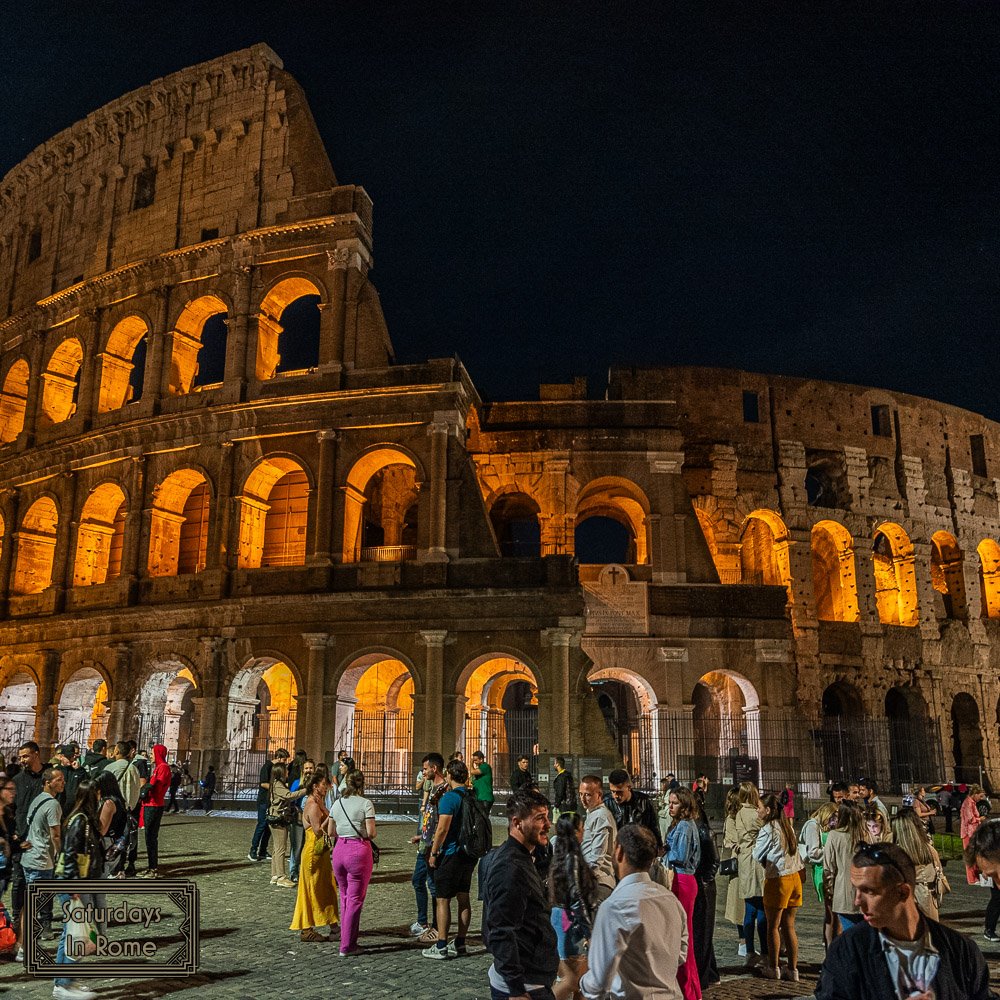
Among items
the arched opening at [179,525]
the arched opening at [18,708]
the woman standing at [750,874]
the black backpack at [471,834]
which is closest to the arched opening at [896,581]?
the arched opening at [179,525]

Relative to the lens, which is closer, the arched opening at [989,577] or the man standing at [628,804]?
the man standing at [628,804]

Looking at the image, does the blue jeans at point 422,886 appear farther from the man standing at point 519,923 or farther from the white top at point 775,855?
the man standing at point 519,923

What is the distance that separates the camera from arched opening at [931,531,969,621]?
28844mm

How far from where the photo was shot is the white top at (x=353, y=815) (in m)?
7.40

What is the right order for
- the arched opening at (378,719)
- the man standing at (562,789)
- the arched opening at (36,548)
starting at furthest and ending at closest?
the arched opening at (36,548)
the arched opening at (378,719)
the man standing at (562,789)

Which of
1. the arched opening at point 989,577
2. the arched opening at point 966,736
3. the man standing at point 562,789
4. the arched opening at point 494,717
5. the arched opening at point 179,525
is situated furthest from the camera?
the arched opening at point 989,577

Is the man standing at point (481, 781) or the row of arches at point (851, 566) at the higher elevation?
the row of arches at point (851, 566)

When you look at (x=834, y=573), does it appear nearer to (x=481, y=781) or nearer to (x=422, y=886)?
(x=481, y=781)

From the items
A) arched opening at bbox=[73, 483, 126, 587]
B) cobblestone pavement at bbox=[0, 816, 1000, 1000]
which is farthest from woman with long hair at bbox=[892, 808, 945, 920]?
arched opening at bbox=[73, 483, 126, 587]

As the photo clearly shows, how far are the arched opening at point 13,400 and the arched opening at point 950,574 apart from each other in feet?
94.0

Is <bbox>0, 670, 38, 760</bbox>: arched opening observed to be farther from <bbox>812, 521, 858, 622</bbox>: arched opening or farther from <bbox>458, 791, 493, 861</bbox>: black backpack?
<bbox>812, 521, 858, 622</bbox>: arched opening

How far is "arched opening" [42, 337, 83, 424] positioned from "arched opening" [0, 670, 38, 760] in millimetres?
7347

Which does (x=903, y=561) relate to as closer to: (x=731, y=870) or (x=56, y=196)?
(x=731, y=870)

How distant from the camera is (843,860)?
21.6ft
